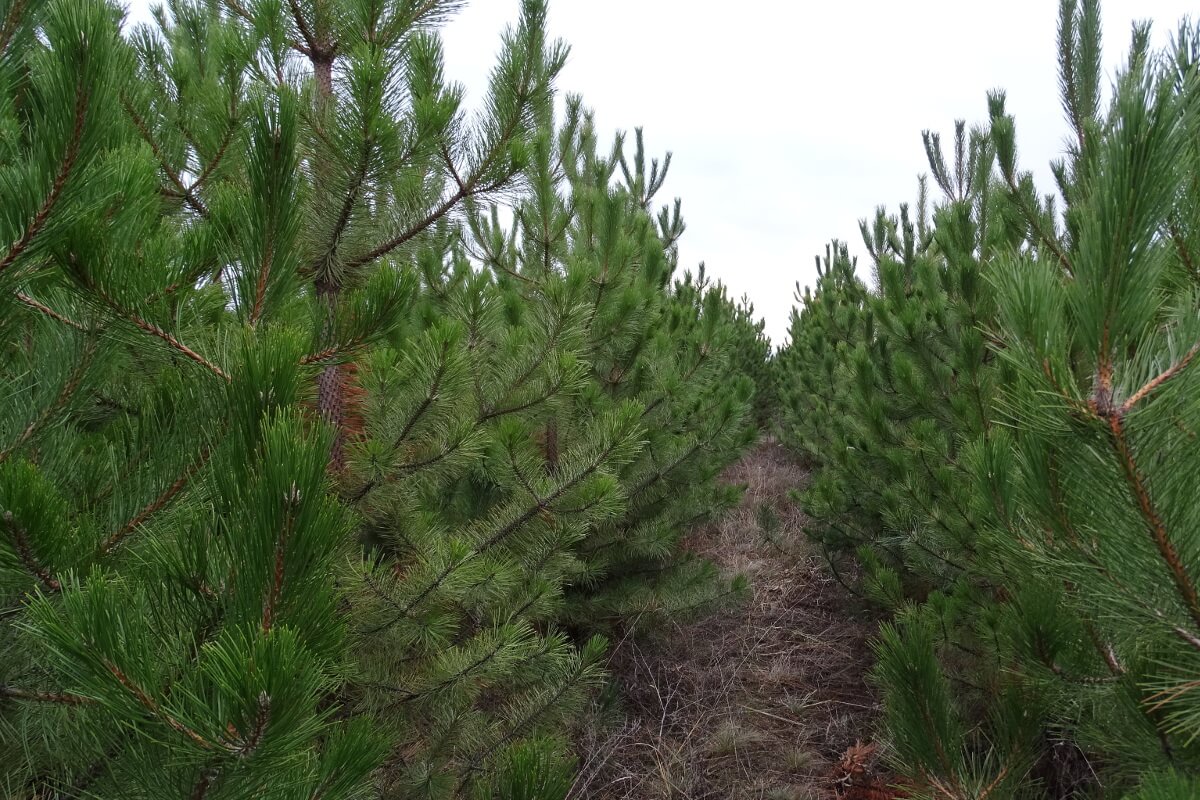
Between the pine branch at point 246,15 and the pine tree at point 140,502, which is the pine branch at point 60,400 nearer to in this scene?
the pine tree at point 140,502

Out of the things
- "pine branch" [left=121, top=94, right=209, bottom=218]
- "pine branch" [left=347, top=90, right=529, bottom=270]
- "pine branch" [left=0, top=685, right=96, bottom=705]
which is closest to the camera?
"pine branch" [left=0, top=685, right=96, bottom=705]

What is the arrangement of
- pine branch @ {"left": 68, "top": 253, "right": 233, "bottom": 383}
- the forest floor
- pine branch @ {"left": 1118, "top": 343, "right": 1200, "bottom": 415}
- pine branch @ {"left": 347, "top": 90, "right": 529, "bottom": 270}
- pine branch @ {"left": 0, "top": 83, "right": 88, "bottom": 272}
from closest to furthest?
pine branch @ {"left": 1118, "top": 343, "right": 1200, "bottom": 415}
pine branch @ {"left": 0, "top": 83, "right": 88, "bottom": 272}
pine branch @ {"left": 68, "top": 253, "right": 233, "bottom": 383}
pine branch @ {"left": 347, "top": 90, "right": 529, "bottom": 270}
the forest floor

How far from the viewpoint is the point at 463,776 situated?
2.66 m

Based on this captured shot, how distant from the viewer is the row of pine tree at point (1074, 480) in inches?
38.9

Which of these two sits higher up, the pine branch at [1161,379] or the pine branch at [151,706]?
the pine branch at [1161,379]

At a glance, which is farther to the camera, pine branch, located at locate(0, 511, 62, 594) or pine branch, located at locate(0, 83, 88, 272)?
pine branch, located at locate(0, 83, 88, 272)

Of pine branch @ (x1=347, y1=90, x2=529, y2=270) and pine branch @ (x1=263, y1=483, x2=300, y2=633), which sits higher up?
pine branch @ (x1=347, y1=90, x2=529, y2=270)

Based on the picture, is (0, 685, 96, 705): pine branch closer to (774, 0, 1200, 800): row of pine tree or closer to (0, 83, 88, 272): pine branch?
(0, 83, 88, 272): pine branch

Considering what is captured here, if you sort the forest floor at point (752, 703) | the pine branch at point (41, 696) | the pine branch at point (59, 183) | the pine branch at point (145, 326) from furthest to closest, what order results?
1. the forest floor at point (752, 703)
2. the pine branch at point (41, 696)
3. the pine branch at point (145, 326)
4. the pine branch at point (59, 183)

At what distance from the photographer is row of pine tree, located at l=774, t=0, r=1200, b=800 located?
987 mm

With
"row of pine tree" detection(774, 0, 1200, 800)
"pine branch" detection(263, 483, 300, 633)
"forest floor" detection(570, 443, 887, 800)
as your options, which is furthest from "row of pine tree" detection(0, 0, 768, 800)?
"row of pine tree" detection(774, 0, 1200, 800)

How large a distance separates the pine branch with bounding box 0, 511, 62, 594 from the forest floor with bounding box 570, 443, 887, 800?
3.06 metres

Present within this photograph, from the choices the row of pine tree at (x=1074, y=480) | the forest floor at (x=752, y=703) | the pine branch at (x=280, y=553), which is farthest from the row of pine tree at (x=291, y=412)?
the row of pine tree at (x=1074, y=480)

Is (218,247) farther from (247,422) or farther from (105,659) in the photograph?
→ (105,659)
